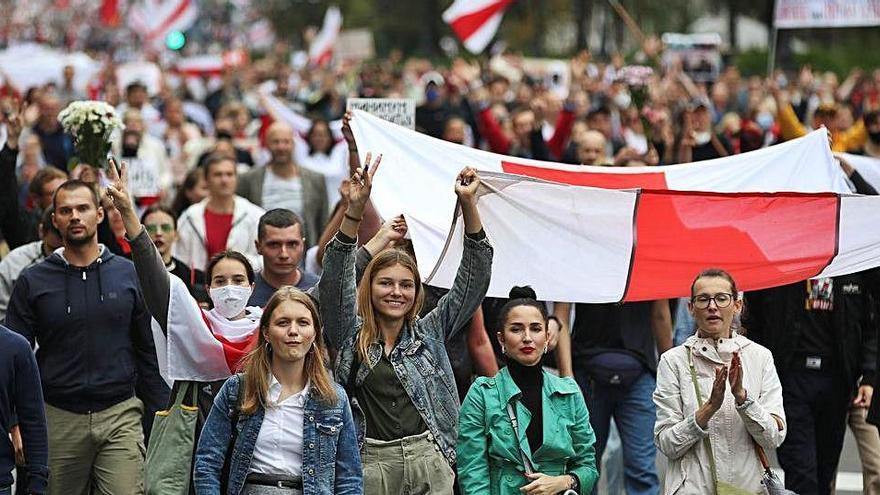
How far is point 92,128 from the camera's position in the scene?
434 inches

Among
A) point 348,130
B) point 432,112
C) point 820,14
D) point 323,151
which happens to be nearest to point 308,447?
point 348,130

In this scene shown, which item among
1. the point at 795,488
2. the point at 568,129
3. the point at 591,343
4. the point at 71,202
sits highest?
the point at 568,129

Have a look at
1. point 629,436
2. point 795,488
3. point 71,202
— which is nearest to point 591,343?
point 629,436

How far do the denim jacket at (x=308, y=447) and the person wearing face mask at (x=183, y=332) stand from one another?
24.0 inches

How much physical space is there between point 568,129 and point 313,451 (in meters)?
8.93

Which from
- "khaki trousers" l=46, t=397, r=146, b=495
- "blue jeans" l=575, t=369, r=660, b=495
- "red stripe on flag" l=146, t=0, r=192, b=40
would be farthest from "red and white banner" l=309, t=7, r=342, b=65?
"khaki trousers" l=46, t=397, r=146, b=495

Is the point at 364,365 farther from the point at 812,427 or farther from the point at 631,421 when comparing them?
the point at 812,427

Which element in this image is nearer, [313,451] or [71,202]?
[313,451]

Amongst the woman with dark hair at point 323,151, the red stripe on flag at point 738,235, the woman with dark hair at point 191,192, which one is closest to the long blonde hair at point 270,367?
the red stripe on flag at point 738,235

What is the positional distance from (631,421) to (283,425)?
344cm

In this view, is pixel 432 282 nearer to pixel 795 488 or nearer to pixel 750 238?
pixel 750 238

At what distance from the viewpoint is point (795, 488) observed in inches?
355

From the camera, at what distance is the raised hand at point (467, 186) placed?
7320 mm

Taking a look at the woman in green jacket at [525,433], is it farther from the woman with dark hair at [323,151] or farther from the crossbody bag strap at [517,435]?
the woman with dark hair at [323,151]
